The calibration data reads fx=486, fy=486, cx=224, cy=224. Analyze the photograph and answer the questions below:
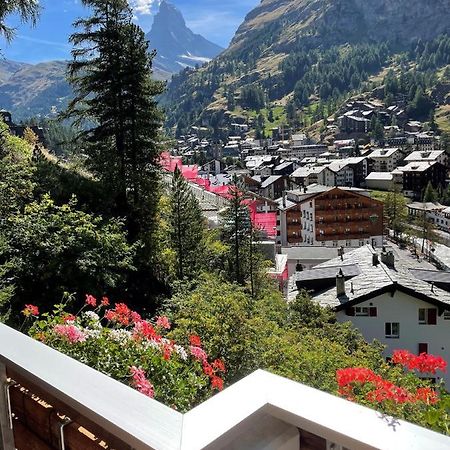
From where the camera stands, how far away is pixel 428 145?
120312mm

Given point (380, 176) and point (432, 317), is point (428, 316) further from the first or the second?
point (380, 176)

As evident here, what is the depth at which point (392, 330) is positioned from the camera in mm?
18188

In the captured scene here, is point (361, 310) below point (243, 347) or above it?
below

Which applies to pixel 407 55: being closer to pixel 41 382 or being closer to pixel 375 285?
pixel 375 285

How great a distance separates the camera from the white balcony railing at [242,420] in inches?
33.9

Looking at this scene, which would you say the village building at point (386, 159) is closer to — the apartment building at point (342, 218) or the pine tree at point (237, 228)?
the apartment building at point (342, 218)

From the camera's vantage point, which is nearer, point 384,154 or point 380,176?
point 380,176

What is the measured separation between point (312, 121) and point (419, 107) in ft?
111

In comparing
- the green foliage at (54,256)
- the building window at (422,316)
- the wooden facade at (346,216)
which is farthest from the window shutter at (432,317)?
the wooden facade at (346,216)

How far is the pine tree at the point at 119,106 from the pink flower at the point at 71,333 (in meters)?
10.5

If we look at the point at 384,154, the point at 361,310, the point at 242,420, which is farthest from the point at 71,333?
the point at 384,154

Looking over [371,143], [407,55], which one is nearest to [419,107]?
[371,143]

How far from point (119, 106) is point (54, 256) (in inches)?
291

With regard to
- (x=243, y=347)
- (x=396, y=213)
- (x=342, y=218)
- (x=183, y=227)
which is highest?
(x=243, y=347)
